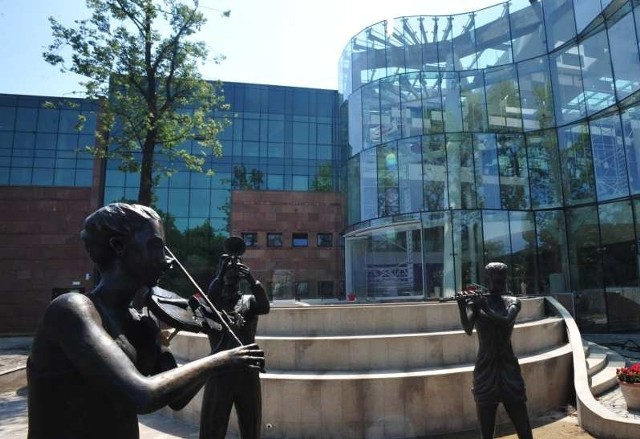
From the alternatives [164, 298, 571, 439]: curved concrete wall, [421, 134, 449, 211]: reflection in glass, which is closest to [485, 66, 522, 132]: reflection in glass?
[421, 134, 449, 211]: reflection in glass

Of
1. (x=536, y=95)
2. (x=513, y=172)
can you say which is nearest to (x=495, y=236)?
(x=513, y=172)

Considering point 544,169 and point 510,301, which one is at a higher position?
point 544,169

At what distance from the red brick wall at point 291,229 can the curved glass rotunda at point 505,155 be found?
9.97 meters

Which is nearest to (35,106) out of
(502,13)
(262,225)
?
(262,225)

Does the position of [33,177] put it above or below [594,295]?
above

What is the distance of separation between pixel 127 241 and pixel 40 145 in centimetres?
4137

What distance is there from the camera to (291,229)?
1388 inches

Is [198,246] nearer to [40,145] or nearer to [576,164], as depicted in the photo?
[40,145]

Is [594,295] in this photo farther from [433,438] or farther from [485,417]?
[485,417]

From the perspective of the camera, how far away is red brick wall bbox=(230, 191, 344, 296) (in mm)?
34438

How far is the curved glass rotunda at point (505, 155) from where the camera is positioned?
18641mm

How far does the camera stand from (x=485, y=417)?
4.59m

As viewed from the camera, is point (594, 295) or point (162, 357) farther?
point (594, 295)

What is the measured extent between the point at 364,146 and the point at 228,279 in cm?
2109
